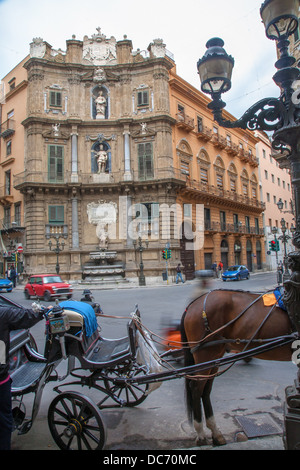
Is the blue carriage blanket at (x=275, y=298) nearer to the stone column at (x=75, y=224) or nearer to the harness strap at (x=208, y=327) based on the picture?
the harness strap at (x=208, y=327)

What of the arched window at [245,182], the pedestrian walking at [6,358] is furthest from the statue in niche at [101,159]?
the pedestrian walking at [6,358]

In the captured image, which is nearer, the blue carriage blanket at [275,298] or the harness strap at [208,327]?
the blue carriage blanket at [275,298]

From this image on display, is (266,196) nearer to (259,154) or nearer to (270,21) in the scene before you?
(259,154)

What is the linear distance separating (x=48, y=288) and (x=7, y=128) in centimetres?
2125

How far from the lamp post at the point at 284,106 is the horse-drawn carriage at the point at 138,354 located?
53 cm

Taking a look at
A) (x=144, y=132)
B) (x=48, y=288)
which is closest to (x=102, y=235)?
(x=144, y=132)

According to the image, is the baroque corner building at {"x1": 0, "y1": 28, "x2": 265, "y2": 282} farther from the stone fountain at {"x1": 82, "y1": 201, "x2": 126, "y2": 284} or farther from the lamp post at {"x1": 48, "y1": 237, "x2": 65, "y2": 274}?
the lamp post at {"x1": 48, "y1": 237, "x2": 65, "y2": 274}

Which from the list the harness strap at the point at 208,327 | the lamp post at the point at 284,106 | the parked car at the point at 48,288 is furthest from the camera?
the parked car at the point at 48,288

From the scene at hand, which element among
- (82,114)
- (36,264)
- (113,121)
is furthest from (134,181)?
(36,264)

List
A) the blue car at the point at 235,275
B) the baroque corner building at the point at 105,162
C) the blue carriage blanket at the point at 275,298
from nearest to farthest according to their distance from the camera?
the blue carriage blanket at the point at 275,298 < the baroque corner building at the point at 105,162 < the blue car at the point at 235,275

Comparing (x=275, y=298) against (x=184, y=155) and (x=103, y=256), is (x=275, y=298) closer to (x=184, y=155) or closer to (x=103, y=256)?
(x=103, y=256)

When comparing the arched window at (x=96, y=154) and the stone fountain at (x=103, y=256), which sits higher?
the arched window at (x=96, y=154)

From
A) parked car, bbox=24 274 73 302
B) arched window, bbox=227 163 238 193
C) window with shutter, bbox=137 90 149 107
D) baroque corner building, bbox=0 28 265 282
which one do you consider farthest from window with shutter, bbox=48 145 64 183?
arched window, bbox=227 163 238 193

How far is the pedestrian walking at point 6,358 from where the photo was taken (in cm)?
286
